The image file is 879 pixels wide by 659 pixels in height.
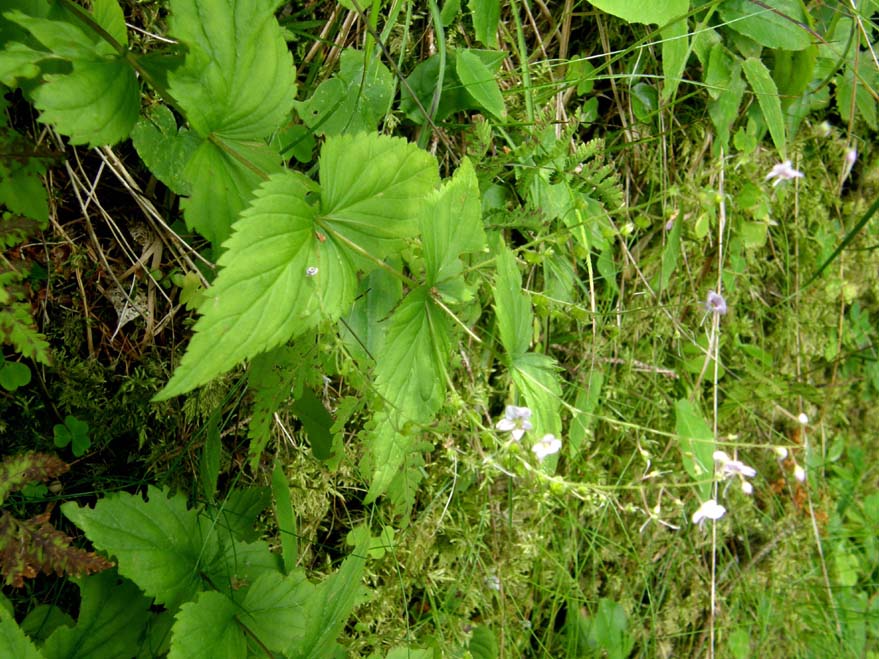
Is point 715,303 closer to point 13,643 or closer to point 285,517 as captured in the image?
point 285,517

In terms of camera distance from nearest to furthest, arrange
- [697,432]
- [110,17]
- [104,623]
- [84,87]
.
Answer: [84,87]
[110,17]
[104,623]
[697,432]

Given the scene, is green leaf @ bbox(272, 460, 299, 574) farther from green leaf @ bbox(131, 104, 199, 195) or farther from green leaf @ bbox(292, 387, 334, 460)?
green leaf @ bbox(131, 104, 199, 195)

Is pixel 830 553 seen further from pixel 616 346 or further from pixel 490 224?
pixel 490 224

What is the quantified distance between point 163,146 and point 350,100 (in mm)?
311

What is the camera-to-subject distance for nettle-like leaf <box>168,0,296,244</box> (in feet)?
2.82

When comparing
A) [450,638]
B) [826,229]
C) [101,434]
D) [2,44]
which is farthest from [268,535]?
[826,229]

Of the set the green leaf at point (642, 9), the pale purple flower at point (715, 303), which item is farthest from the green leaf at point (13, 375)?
the pale purple flower at point (715, 303)

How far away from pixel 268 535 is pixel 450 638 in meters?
0.46

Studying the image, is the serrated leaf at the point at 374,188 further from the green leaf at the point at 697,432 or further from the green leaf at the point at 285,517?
the green leaf at the point at 697,432

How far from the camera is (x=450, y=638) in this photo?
1495 millimetres

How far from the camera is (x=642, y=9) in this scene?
4.49 feet

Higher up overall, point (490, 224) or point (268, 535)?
point (490, 224)

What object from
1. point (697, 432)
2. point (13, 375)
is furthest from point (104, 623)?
point (697, 432)

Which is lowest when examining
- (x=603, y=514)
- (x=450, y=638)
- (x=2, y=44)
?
(x=450, y=638)
